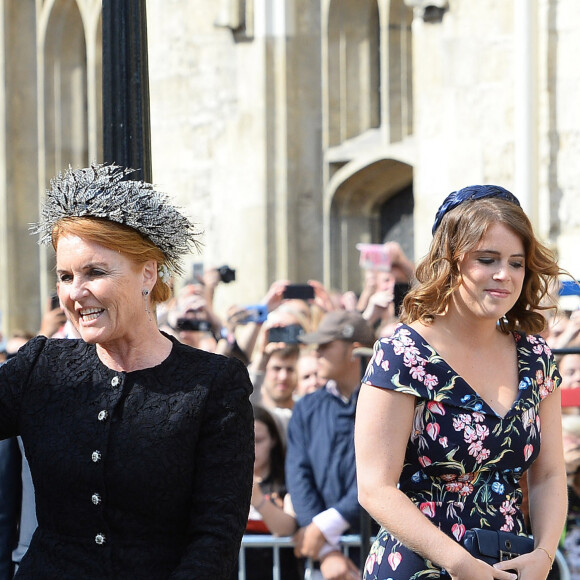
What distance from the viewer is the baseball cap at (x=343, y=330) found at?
5.57 meters

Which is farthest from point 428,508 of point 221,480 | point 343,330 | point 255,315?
point 255,315

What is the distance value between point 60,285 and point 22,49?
583 inches

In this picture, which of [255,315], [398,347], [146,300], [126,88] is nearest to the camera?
[146,300]

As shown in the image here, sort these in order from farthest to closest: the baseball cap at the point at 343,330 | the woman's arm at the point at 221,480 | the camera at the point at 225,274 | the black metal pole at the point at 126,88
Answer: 1. the camera at the point at 225,274
2. the baseball cap at the point at 343,330
3. the black metal pole at the point at 126,88
4. the woman's arm at the point at 221,480

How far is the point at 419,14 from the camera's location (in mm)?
11016

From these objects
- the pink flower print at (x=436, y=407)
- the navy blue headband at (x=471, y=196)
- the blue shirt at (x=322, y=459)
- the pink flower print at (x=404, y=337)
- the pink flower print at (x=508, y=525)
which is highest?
the navy blue headband at (x=471, y=196)

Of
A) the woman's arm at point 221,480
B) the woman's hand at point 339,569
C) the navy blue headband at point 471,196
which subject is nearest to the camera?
the woman's arm at point 221,480

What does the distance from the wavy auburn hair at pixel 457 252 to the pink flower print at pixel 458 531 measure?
22.3 inches

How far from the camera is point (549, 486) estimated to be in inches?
126

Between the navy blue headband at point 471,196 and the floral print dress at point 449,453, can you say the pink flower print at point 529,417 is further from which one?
the navy blue headband at point 471,196

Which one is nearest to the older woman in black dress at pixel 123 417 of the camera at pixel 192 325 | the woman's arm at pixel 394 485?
the woman's arm at pixel 394 485

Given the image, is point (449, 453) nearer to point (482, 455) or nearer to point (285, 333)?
point (482, 455)

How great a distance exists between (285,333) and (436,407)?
3820mm

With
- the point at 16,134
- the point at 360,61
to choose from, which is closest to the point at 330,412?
the point at 360,61
